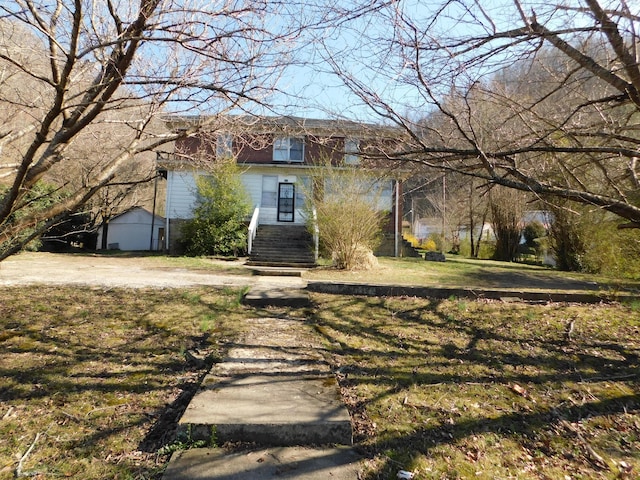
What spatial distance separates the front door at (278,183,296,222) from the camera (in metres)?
17.8

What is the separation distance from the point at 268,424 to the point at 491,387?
2.00 metres

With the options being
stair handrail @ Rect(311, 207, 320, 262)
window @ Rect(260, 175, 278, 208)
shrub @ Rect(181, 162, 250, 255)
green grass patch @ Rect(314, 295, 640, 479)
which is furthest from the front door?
green grass patch @ Rect(314, 295, 640, 479)

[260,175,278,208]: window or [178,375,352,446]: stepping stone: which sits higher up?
[260,175,278,208]: window

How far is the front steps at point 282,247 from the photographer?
42.2 feet

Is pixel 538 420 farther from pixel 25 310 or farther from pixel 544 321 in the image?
pixel 25 310

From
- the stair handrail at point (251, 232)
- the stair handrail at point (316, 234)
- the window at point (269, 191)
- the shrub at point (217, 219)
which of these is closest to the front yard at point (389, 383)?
the stair handrail at point (316, 234)

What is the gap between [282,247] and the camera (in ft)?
48.1

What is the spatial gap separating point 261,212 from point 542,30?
15097 mm

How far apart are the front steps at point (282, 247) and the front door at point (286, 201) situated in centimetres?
103

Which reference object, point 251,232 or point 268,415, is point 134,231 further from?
point 268,415

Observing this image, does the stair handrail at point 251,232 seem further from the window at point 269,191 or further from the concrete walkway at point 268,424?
the concrete walkway at point 268,424

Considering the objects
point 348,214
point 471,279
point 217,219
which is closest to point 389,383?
point 348,214

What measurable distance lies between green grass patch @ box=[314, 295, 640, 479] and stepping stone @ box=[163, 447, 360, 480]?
0.18m

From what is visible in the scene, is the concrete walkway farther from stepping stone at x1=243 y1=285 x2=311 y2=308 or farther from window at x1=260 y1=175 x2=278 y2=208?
window at x1=260 y1=175 x2=278 y2=208
